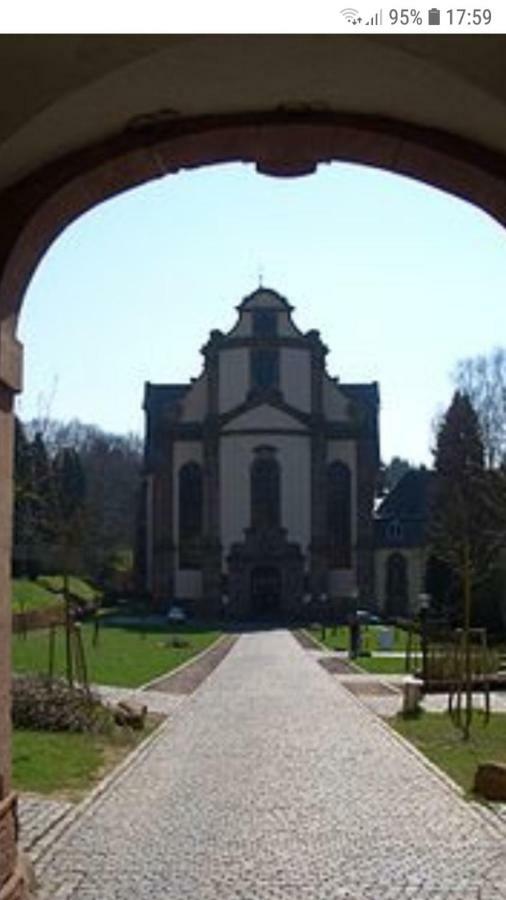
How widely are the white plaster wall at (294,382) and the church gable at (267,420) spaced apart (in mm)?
951

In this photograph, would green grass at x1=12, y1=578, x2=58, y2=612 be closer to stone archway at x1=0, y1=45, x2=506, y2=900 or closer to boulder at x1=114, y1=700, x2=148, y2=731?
boulder at x1=114, y1=700, x2=148, y2=731

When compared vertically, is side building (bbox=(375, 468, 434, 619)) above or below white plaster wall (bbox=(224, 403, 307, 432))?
below

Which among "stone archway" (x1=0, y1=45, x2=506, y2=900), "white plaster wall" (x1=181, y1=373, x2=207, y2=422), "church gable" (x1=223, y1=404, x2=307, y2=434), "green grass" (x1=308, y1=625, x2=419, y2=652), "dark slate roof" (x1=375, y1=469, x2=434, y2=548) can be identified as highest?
"white plaster wall" (x1=181, y1=373, x2=207, y2=422)

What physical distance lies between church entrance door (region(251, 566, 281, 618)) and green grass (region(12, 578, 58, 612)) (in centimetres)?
1302

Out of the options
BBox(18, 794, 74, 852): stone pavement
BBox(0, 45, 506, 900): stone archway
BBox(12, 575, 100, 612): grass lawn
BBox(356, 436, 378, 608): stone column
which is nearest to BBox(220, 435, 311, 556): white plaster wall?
BBox(356, 436, 378, 608): stone column

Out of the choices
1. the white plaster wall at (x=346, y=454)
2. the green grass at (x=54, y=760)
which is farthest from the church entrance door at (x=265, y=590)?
the green grass at (x=54, y=760)

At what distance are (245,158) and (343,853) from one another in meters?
5.40

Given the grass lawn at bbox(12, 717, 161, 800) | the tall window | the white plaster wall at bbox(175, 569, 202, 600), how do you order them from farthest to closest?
the tall window → the white plaster wall at bbox(175, 569, 202, 600) → the grass lawn at bbox(12, 717, 161, 800)

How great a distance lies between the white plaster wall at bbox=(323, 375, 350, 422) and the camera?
7381 cm

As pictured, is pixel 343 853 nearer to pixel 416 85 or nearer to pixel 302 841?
pixel 302 841

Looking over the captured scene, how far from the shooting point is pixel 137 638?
5006 centimetres

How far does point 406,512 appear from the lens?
81438 mm

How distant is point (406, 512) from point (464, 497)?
27483 millimetres
